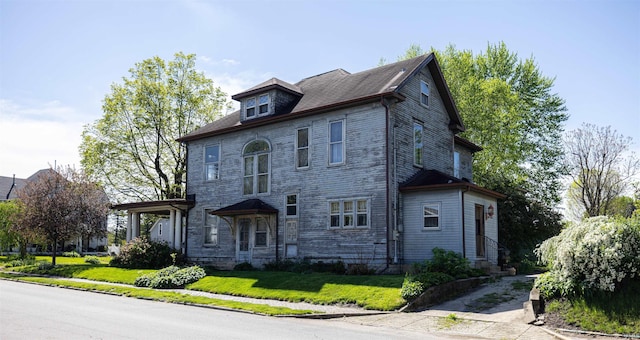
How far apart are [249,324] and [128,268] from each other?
55.0ft

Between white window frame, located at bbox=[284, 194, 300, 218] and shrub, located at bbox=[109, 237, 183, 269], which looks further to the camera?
shrub, located at bbox=[109, 237, 183, 269]

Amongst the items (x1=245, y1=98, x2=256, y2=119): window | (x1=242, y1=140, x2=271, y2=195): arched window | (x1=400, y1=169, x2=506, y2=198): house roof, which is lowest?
(x1=400, y1=169, x2=506, y2=198): house roof

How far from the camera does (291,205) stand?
24.3 metres

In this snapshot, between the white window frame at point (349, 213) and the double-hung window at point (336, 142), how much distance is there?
5.69 feet

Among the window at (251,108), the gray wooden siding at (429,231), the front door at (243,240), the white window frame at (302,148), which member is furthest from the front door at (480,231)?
the window at (251,108)

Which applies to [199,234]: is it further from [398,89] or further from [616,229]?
[616,229]

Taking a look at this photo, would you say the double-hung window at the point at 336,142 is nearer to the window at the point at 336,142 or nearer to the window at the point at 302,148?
the window at the point at 336,142

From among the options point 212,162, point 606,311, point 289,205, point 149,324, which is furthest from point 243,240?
point 606,311

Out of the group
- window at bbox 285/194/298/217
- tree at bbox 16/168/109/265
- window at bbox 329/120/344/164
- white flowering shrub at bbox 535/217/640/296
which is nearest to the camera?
white flowering shrub at bbox 535/217/640/296

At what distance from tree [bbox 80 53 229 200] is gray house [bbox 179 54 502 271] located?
12.5m

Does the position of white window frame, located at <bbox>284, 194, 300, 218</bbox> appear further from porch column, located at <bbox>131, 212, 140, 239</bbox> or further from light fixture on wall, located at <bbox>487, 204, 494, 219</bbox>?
porch column, located at <bbox>131, 212, 140, 239</bbox>

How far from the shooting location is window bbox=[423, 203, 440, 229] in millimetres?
20844

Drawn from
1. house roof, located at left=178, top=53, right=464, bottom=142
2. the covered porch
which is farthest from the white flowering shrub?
the covered porch

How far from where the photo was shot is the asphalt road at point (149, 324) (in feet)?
35.0
